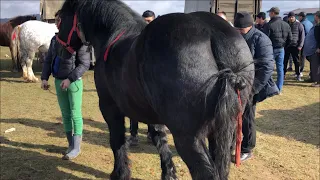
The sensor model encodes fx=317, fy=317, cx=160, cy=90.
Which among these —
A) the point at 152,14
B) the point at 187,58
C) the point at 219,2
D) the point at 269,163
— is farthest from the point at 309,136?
the point at 219,2

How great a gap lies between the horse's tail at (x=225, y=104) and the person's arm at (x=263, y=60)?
141 cm

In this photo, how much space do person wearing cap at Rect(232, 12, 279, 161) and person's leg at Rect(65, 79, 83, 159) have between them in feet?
6.75

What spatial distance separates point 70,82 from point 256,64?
2171 millimetres

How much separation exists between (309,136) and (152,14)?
3.32 meters

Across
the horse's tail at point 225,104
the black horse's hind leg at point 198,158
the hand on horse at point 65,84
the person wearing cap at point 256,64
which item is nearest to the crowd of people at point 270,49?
the person wearing cap at point 256,64

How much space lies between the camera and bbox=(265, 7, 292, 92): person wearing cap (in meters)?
7.59

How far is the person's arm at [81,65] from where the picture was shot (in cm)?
371

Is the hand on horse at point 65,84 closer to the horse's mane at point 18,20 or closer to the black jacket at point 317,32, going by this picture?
the black jacket at point 317,32

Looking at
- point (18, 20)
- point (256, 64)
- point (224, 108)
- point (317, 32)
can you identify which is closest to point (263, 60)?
point (256, 64)

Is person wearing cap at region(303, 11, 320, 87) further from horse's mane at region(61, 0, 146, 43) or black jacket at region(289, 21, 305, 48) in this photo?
horse's mane at region(61, 0, 146, 43)

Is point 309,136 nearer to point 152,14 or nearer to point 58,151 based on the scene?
point 152,14

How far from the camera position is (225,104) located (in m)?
1.92

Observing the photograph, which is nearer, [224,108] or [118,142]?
[224,108]

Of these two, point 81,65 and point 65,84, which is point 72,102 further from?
point 81,65
